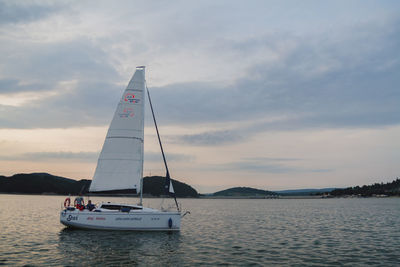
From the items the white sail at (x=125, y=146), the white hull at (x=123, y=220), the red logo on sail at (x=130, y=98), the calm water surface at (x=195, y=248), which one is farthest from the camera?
the red logo on sail at (x=130, y=98)

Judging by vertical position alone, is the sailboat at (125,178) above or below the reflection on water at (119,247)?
above

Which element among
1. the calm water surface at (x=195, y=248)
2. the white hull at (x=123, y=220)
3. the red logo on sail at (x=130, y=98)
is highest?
the red logo on sail at (x=130, y=98)

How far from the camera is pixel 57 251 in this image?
2180 cm

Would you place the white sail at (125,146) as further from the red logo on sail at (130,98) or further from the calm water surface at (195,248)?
the calm water surface at (195,248)

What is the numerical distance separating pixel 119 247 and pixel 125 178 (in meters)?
8.65

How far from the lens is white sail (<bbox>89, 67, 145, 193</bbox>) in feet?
101

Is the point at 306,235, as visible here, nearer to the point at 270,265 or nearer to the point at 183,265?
the point at 270,265

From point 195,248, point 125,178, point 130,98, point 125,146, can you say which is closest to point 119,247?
point 195,248

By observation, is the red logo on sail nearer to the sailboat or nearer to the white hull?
the sailboat

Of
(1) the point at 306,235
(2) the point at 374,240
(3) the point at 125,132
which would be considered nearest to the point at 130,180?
(3) the point at 125,132

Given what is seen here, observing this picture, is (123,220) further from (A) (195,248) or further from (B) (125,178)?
(A) (195,248)

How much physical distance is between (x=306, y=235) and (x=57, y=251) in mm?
21955

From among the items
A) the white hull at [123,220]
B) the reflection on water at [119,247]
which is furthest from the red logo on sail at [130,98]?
the reflection on water at [119,247]

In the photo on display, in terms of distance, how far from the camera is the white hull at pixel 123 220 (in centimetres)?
2862
